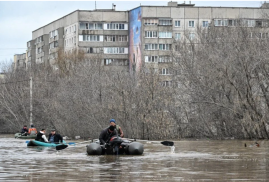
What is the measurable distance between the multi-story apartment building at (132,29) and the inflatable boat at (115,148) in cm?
5910

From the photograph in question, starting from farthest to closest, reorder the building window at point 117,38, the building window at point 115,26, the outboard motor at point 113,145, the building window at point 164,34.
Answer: the building window at point 117,38 → the building window at point 115,26 → the building window at point 164,34 → the outboard motor at point 113,145

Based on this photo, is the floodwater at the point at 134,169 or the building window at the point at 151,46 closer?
the floodwater at the point at 134,169

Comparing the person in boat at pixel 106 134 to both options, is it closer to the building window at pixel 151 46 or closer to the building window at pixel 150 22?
the building window at pixel 150 22

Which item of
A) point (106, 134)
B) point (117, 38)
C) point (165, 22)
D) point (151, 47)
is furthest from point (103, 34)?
point (106, 134)

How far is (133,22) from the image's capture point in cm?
9300

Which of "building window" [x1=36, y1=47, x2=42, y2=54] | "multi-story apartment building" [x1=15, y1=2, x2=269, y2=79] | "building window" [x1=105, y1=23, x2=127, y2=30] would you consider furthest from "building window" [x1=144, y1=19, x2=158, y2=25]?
"building window" [x1=36, y1=47, x2=42, y2=54]

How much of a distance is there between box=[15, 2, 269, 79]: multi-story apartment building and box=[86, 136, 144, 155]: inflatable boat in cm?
5910

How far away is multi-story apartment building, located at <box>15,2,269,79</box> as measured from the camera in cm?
8962

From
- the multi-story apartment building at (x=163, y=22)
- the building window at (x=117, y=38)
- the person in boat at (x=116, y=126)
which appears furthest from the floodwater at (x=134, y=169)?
the building window at (x=117, y=38)

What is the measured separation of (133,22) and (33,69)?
20.1 meters

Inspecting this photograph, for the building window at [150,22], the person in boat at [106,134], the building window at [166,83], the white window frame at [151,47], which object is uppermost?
the building window at [150,22]

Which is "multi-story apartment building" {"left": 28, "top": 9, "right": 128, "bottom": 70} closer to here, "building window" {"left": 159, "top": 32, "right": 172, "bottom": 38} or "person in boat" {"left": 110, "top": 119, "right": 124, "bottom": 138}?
"building window" {"left": 159, "top": 32, "right": 172, "bottom": 38}

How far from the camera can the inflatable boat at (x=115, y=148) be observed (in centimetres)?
2698

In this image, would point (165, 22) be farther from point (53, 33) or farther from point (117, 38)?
point (53, 33)
